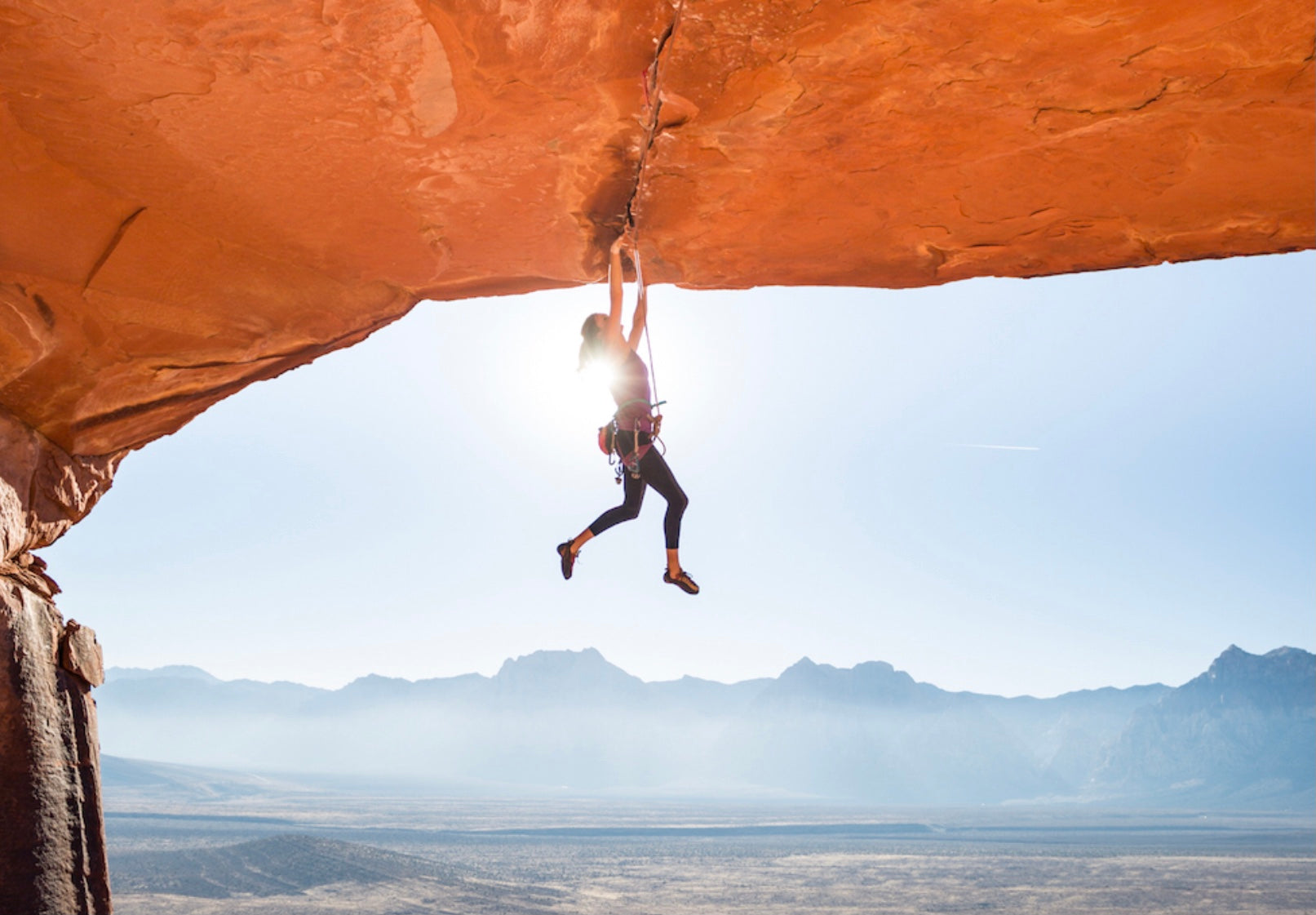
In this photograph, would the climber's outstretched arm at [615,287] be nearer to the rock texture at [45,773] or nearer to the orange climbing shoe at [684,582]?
the orange climbing shoe at [684,582]

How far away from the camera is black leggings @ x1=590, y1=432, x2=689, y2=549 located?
531cm

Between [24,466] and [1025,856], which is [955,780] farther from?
[24,466]

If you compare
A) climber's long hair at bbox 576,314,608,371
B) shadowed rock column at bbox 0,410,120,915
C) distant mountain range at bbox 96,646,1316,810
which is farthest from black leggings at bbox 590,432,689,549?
distant mountain range at bbox 96,646,1316,810

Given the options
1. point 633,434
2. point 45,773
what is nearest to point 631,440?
point 633,434

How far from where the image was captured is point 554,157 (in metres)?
4.40

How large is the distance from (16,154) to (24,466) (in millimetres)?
1450

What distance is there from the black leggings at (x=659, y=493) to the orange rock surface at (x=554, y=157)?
1.12 meters

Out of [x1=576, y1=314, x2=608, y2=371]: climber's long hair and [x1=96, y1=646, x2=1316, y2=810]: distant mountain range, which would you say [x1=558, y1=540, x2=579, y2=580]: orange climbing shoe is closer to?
[x1=576, y1=314, x2=608, y2=371]: climber's long hair

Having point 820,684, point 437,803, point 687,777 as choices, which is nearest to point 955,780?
point 820,684

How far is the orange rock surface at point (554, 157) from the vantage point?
3.58 metres

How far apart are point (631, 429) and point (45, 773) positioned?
2953 mm

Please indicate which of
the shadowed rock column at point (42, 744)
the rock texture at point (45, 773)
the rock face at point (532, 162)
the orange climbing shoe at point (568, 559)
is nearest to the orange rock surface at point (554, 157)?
the rock face at point (532, 162)

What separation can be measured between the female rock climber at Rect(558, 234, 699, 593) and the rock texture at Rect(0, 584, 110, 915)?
239 centimetres

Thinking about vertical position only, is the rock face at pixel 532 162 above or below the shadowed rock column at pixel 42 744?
above
